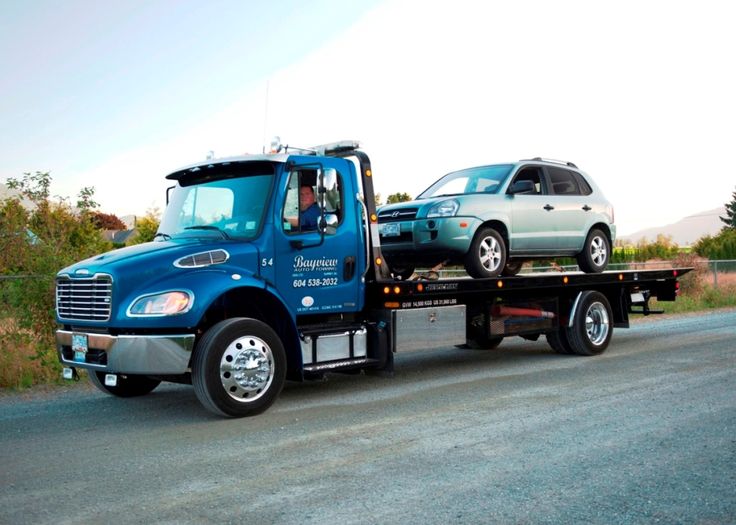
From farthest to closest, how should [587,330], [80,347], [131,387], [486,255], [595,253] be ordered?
[595,253]
[587,330]
[486,255]
[131,387]
[80,347]

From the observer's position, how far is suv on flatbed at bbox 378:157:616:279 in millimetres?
10242

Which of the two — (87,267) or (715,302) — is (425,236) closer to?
(87,267)

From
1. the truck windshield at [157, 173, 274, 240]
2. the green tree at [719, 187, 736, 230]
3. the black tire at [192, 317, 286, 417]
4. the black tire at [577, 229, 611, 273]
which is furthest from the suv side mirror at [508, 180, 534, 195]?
the green tree at [719, 187, 736, 230]

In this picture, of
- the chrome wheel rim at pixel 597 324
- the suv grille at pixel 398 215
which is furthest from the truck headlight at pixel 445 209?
the chrome wheel rim at pixel 597 324

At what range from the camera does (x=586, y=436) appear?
21.0 ft

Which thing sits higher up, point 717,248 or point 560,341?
point 717,248

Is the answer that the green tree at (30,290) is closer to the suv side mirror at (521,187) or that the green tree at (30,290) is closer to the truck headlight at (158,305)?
the truck headlight at (158,305)

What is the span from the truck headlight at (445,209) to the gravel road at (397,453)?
6.91ft

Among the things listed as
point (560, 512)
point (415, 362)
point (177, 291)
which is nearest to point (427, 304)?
point (415, 362)

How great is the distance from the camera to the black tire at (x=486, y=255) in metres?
10.3

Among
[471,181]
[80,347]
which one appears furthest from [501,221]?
[80,347]

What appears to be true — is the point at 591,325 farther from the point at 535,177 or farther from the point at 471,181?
the point at 471,181

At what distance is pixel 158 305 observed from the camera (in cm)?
722

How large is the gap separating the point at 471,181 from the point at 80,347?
6078 millimetres
